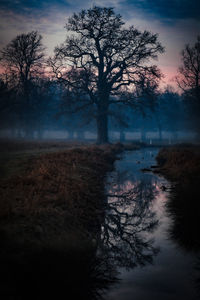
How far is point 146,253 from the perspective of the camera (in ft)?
21.2

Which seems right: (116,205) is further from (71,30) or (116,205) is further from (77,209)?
(71,30)

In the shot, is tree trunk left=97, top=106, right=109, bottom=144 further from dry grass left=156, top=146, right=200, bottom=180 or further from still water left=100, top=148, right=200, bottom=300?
still water left=100, top=148, right=200, bottom=300

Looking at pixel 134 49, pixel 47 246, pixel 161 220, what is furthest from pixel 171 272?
pixel 134 49

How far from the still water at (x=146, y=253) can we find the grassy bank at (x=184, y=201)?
0.17 m

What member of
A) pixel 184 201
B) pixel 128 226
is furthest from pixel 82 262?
pixel 184 201

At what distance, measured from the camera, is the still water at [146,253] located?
192 inches

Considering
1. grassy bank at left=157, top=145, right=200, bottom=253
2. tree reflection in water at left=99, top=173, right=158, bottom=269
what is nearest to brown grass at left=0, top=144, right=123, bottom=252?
tree reflection in water at left=99, top=173, right=158, bottom=269

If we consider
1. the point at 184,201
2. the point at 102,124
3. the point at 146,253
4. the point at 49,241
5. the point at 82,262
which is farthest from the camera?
the point at 102,124

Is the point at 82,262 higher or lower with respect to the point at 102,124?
lower

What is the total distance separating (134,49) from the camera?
103 feet

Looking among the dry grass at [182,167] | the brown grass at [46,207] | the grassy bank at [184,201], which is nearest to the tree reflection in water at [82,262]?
the brown grass at [46,207]

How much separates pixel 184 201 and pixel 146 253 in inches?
176

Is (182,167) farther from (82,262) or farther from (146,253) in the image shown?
(82,262)

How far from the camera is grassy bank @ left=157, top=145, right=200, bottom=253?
718 centimetres
